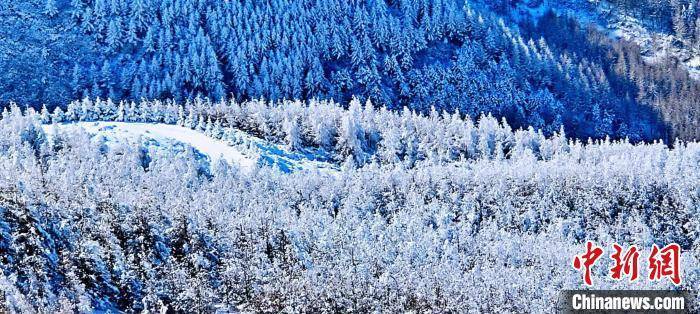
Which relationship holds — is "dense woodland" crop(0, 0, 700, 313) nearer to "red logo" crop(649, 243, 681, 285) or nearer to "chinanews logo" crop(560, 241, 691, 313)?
"chinanews logo" crop(560, 241, 691, 313)

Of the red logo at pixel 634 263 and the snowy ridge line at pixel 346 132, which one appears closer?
the red logo at pixel 634 263

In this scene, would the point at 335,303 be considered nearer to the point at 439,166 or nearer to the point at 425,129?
the point at 439,166

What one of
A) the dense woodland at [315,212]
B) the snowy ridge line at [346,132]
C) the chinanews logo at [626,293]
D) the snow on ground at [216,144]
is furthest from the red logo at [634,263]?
the snowy ridge line at [346,132]

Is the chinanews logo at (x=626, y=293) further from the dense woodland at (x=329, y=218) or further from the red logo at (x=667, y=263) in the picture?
the dense woodland at (x=329, y=218)

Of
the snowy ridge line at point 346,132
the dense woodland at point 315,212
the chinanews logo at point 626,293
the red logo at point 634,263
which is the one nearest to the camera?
the chinanews logo at point 626,293

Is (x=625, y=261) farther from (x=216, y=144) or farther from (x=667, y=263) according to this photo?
(x=216, y=144)

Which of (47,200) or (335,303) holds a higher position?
(47,200)

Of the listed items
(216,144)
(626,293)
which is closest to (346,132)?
(216,144)

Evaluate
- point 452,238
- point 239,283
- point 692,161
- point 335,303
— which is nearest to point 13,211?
Result: point 239,283
